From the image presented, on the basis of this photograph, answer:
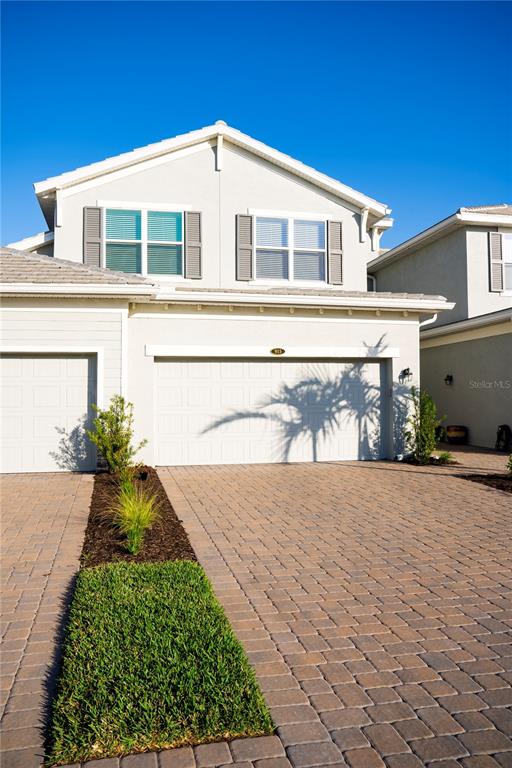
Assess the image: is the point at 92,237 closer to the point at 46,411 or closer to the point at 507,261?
the point at 46,411

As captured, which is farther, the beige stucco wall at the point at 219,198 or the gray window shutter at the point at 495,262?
the gray window shutter at the point at 495,262

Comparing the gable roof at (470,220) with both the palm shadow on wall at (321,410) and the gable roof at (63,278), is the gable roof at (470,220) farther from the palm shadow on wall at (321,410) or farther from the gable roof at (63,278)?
the gable roof at (63,278)

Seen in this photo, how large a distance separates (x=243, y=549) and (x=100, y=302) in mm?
6360

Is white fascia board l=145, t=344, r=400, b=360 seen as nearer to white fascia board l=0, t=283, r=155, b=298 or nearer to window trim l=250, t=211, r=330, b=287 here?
white fascia board l=0, t=283, r=155, b=298

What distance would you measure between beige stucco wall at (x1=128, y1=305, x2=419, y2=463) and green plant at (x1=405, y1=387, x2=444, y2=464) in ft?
0.82

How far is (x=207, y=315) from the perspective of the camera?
11742 mm

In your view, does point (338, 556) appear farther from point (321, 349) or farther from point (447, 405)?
point (447, 405)

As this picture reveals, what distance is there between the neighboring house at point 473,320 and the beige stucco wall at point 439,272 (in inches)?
1.1

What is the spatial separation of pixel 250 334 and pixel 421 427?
4.09m

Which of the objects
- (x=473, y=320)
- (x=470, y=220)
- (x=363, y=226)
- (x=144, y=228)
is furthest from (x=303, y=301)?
(x=470, y=220)

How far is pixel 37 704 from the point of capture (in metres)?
3.21

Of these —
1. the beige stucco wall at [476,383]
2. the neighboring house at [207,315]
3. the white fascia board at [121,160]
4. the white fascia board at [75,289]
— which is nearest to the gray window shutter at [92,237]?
the neighboring house at [207,315]

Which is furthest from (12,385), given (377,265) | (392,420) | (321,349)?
(377,265)

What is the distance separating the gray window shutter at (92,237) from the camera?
518 inches
